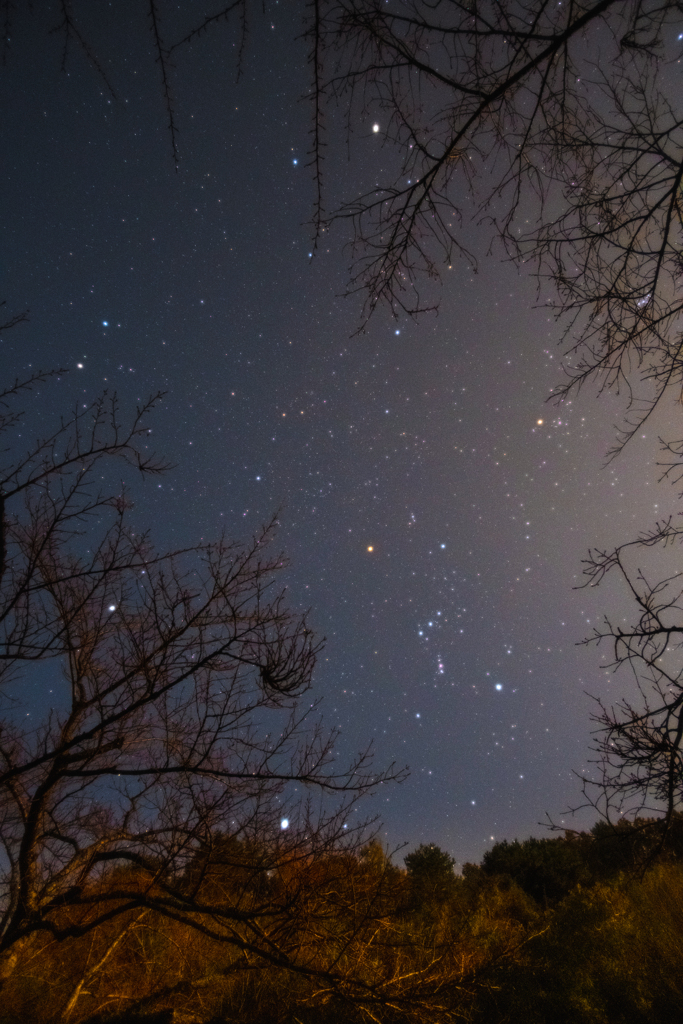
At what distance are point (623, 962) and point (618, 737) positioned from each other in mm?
10166

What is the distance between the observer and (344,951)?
149 inches

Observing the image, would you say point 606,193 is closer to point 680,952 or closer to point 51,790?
point 51,790

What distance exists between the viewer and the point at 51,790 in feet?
15.1

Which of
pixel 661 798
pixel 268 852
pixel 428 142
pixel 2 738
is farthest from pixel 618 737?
pixel 2 738

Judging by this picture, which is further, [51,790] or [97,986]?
[97,986]

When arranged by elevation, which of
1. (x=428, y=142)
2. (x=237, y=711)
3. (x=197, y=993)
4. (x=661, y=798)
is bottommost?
(x=197, y=993)

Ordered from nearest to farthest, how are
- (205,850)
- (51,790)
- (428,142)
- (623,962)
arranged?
(428,142)
(205,850)
(51,790)
(623,962)

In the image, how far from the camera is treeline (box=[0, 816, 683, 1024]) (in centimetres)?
366

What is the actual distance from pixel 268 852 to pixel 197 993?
21.2 ft

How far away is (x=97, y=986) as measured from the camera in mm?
8266

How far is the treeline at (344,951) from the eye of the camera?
12.0 ft

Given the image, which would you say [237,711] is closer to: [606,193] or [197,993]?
[606,193]

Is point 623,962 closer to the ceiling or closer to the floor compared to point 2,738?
closer to the floor

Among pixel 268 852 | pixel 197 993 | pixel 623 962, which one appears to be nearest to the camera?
pixel 268 852
